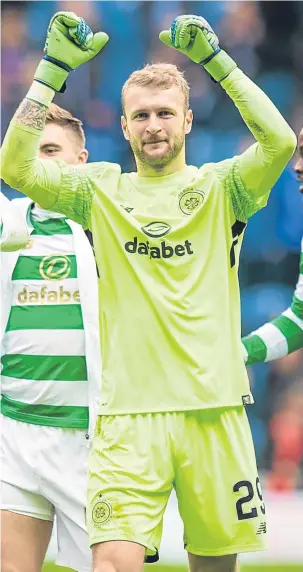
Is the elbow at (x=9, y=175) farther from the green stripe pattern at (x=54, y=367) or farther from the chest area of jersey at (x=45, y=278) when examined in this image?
the green stripe pattern at (x=54, y=367)

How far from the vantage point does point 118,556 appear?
12.1 ft

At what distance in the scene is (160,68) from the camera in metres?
4.25

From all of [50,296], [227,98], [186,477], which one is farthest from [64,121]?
[227,98]

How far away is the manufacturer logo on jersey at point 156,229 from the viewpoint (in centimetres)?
405

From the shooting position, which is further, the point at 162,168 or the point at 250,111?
the point at 162,168

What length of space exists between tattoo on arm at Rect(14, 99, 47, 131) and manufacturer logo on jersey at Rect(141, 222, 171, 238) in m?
0.51

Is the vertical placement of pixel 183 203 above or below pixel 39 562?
above

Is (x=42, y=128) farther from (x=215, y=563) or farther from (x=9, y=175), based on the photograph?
(x=215, y=563)

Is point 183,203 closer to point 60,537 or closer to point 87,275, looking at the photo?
point 87,275

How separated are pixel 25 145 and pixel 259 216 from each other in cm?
610

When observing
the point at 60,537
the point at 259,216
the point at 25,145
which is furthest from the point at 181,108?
the point at 259,216

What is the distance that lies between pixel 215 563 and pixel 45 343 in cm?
135

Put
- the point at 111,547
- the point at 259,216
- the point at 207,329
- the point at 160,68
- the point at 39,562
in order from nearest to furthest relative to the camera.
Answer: the point at 111,547 → the point at 207,329 → the point at 160,68 → the point at 39,562 → the point at 259,216

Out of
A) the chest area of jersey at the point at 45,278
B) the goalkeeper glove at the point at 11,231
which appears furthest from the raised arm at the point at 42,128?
the chest area of jersey at the point at 45,278
